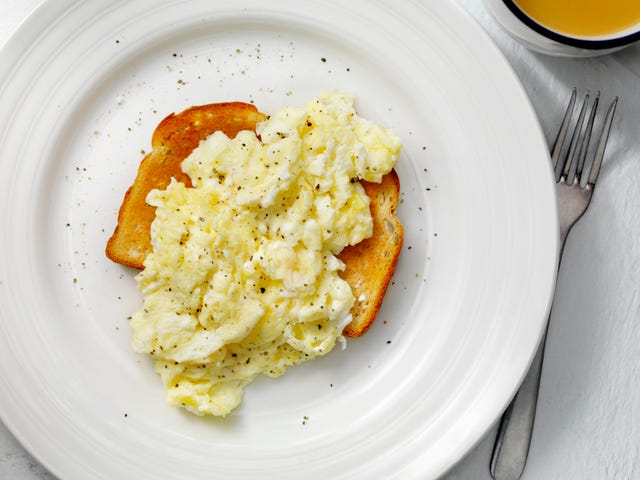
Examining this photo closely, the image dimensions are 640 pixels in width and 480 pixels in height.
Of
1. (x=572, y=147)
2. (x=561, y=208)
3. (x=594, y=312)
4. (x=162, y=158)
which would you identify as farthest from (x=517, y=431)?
(x=162, y=158)

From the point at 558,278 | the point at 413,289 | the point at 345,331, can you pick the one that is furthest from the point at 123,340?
the point at 558,278

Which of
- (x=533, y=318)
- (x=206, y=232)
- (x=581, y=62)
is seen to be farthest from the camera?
(x=581, y=62)

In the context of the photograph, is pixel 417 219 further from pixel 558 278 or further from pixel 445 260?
pixel 558 278

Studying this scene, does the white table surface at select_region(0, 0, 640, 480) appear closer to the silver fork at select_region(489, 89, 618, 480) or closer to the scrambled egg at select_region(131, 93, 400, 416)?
the silver fork at select_region(489, 89, 618, 480)

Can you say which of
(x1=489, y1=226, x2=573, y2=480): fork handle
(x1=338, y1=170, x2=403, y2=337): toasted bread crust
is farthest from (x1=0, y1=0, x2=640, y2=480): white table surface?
(x1=338, y1=170, x2=403, y2=337): toasted bread crust

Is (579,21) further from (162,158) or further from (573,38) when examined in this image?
(162,158)

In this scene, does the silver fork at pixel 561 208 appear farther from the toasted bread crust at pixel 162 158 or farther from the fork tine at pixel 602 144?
the toasted bread crust at pixel 162 158
